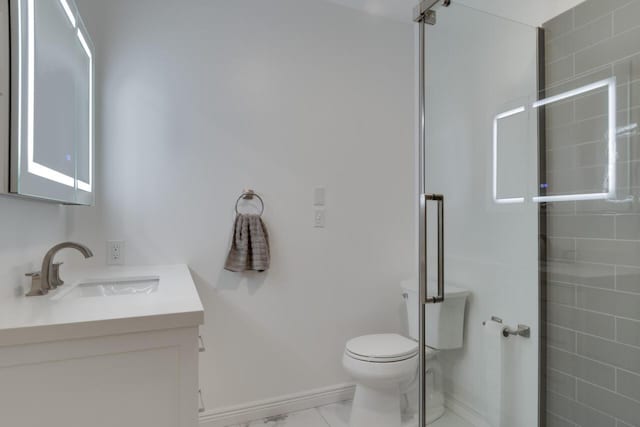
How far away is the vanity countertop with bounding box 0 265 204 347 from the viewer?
838mm

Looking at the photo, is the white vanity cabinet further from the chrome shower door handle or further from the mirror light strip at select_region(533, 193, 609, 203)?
the mirror light strip at select_region(533, 193, 609, 203)

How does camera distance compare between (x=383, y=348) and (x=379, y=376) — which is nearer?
(x=379, y=376)

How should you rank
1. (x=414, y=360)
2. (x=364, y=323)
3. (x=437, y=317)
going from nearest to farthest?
(x=437, y=317) → (x=414, y=360) → (x=364, y=323)

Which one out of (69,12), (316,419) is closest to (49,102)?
(69,12)

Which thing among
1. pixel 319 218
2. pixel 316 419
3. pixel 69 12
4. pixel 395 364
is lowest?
pixel 316 419

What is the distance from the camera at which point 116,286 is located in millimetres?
1559

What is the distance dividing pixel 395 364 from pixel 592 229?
108cm

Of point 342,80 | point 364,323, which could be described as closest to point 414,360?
point 364,323

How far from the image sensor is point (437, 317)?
1632 millimetres

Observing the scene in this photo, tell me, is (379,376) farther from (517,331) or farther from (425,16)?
(425,16)

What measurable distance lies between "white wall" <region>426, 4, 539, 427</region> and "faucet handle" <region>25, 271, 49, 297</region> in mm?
1441

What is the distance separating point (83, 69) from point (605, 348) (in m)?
2.15

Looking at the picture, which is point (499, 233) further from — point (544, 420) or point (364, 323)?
point (364, 323)

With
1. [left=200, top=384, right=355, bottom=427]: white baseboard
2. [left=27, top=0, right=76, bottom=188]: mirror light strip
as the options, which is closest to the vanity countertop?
[left=27, top=0, right=76, bottom=188]: mirror light strip
